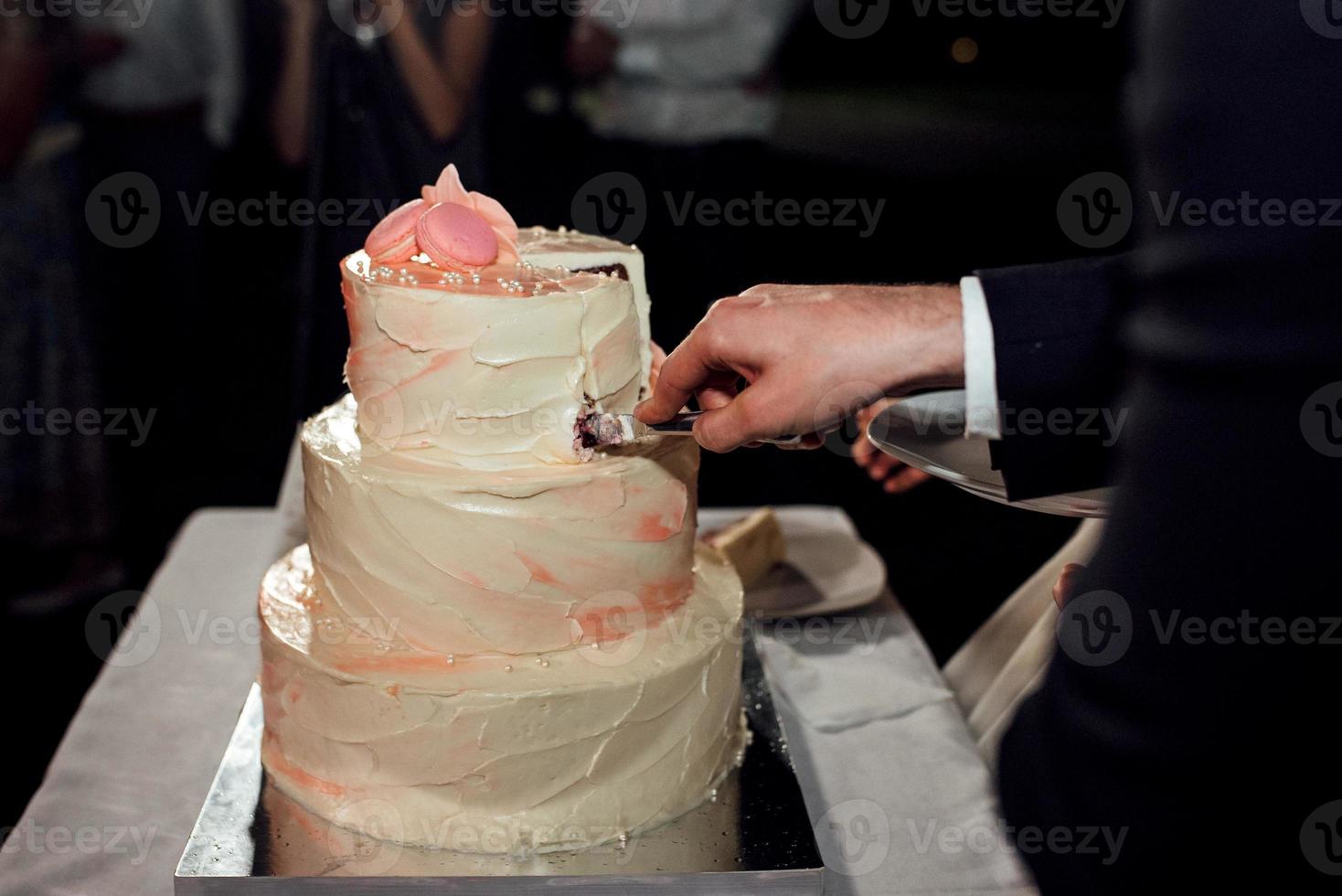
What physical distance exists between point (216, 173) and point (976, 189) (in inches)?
116

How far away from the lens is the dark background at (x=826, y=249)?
3824 millimetres

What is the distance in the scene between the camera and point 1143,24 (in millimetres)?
861

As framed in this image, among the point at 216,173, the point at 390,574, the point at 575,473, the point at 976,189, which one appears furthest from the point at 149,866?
the point at 976,189
